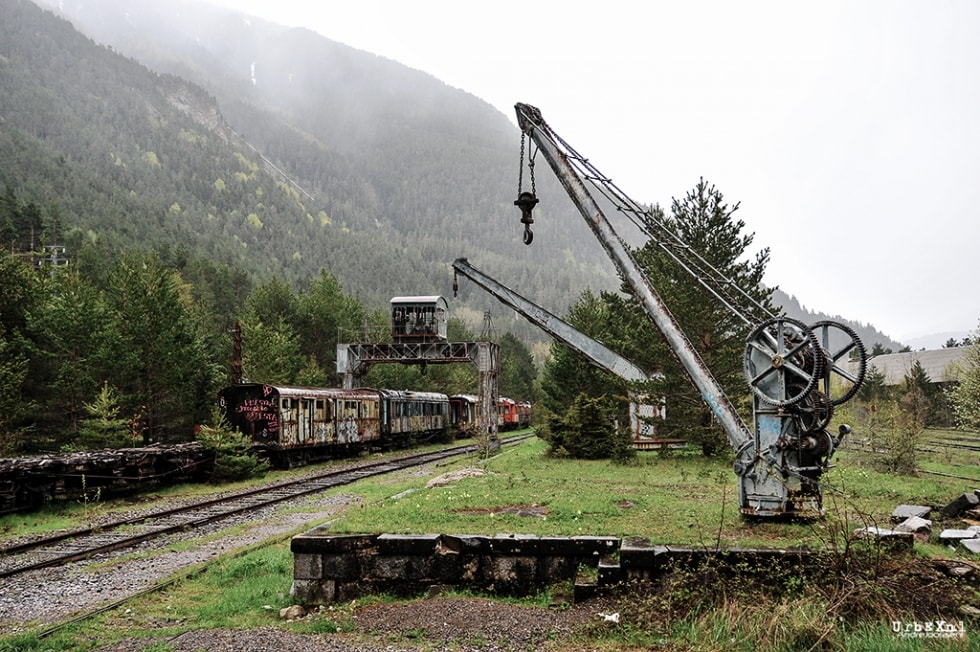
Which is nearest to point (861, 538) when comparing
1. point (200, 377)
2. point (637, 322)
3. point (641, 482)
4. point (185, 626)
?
point (185, 626)

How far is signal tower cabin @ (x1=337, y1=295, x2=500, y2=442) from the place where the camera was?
32000 mm

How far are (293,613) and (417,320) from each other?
2832cm

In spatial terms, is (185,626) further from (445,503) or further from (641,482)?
(641,482)

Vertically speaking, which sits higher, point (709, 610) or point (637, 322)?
point (637, 322)

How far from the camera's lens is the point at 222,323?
57.3 metres

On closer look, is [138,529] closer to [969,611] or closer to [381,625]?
[381,625]

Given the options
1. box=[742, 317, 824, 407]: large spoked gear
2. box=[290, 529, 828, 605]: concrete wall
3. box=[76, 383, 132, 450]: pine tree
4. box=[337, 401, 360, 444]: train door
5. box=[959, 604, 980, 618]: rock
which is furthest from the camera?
box=[337, 401, 360, 444]: train door

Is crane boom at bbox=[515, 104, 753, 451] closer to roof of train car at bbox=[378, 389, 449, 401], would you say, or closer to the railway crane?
the railway crane

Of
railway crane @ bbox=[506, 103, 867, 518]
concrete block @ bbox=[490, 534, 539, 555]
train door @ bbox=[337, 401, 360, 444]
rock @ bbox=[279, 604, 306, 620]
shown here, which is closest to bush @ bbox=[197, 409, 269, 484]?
train door @ bbox=[337, 401, 360, 444]

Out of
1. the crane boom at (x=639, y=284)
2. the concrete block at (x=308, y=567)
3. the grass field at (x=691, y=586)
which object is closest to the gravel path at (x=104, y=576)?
the grass field at (x=691, y=586)

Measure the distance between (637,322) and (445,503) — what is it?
18.4m

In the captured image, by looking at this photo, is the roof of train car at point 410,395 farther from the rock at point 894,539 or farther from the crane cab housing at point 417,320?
the rock at point 894,539

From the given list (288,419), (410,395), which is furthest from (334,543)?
(410,395)

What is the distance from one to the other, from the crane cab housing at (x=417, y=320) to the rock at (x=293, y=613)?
91.0 feet
